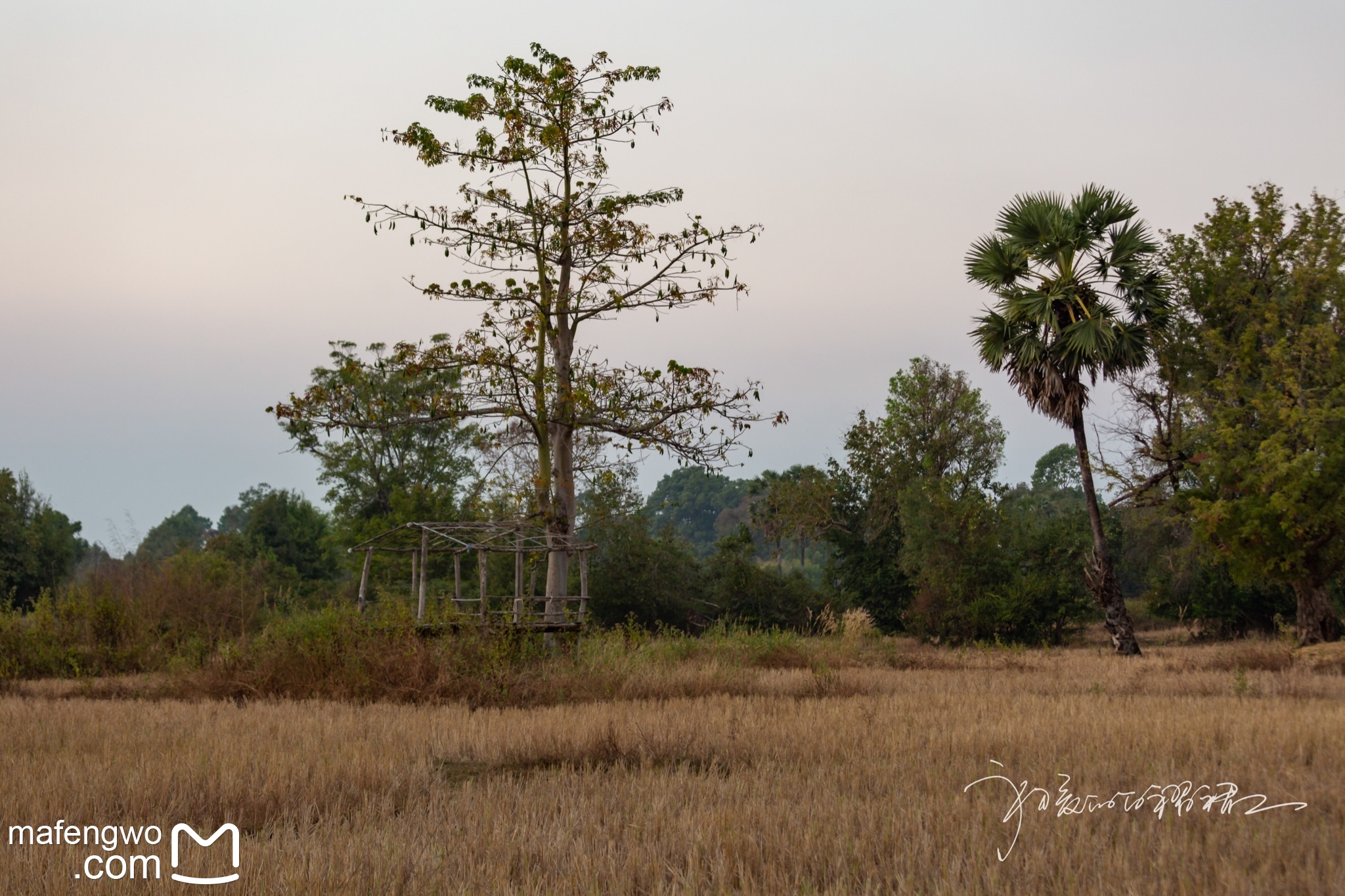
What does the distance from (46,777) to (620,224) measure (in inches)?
560

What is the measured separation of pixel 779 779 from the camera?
712 cm

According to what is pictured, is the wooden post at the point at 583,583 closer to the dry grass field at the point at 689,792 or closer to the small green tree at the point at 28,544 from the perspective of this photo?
the dry grass field at the point at 689,792

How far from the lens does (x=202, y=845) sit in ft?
17.4

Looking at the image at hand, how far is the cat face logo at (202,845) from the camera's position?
4.64 meters

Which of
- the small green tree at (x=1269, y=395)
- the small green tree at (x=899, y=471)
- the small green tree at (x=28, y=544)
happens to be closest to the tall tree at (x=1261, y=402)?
the small green tree at (x=1269, y=395)

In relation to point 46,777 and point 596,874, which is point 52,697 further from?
point 596,874

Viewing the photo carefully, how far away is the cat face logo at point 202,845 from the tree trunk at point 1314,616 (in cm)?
2781

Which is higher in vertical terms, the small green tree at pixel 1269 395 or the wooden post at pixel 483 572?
the small green tree at pixel 1269 395

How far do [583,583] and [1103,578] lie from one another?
54.6 ft

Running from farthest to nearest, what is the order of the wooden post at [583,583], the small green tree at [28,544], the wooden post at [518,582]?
the small green tree at [28,544], the wooden post at [583,583], the wooden post at [518,582]

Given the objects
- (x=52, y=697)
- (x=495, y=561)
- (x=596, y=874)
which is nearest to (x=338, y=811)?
(x=596, y=874)

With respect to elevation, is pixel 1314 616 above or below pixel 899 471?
below

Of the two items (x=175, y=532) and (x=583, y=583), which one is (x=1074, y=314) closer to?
(x=583, y=583)
